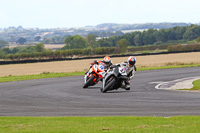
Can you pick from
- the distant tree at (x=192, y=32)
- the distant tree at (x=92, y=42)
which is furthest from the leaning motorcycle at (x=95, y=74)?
the distant tree at (x=92, y=42)

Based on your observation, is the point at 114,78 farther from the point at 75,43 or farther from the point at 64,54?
the point at 75,43

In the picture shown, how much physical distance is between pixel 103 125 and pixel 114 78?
1039 cm

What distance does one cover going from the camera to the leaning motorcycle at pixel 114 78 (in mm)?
21109

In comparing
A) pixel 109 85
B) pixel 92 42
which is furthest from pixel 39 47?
pixel 109 85

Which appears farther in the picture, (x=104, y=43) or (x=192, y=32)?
(x=104, y=43)

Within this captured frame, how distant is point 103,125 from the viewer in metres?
11.0

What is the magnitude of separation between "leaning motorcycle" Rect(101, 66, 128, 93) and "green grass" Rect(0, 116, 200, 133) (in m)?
8.67

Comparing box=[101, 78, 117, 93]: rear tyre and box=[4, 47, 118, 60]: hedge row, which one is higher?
box=[101, 78, 117, 93]: rear tyre

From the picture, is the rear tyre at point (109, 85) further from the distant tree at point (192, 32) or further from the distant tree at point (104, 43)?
the distant tree at point (104, 43)

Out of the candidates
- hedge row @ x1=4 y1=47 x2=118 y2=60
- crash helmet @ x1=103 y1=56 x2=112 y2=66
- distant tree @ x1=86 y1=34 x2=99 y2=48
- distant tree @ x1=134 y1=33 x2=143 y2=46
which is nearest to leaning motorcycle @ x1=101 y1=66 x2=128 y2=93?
crash helmet @ x1=103 y1=56 x2=112 y2=66

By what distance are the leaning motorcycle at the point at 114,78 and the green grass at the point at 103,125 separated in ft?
28.5

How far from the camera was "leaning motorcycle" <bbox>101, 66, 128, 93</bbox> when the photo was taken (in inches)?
831

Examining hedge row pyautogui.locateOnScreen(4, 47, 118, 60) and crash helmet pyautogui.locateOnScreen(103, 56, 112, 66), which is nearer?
crash helmet pyautogui.locateOnScreen(103, 56, 112, 66)

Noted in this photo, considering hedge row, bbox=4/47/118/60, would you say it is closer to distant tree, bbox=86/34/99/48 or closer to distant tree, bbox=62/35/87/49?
distant tree, bbox=62/35/87/49
